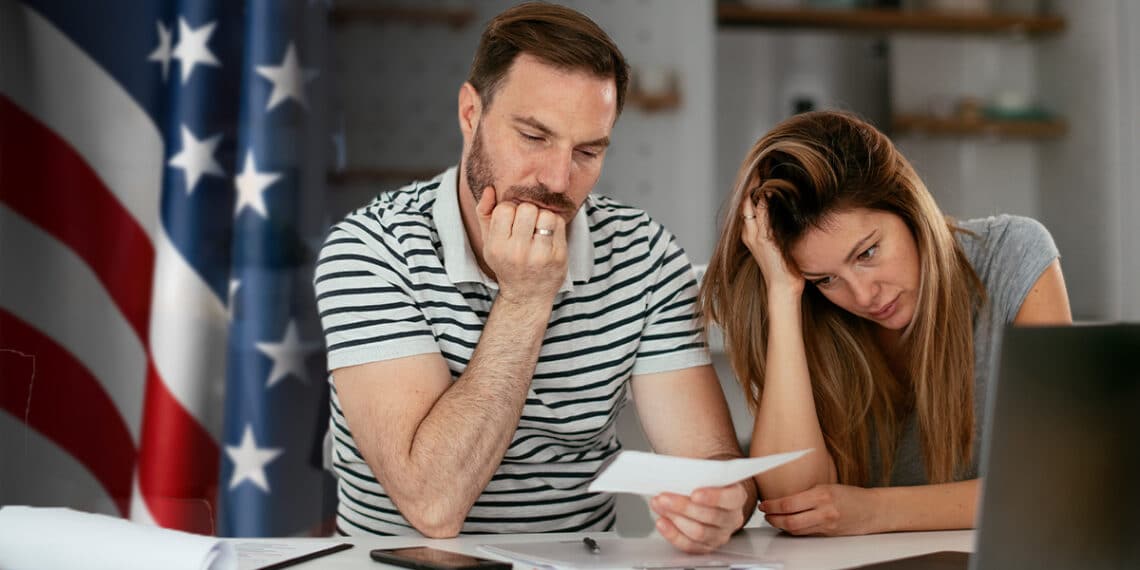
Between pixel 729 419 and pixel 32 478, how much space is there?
1.12 metres

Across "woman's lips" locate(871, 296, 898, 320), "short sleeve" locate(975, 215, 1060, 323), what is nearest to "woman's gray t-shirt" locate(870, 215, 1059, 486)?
"short sleeve" locate(975, 215, 1060, 323)

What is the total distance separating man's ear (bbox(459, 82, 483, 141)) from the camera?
4.51 feet

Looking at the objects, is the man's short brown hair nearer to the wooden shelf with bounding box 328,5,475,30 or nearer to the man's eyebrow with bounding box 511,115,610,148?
the man's eyebrow with bounding box 511,115,610,148

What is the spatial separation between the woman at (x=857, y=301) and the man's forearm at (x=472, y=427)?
0.29m

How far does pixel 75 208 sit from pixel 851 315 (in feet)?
4.29

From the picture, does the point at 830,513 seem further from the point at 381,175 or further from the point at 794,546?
the point at 381,175

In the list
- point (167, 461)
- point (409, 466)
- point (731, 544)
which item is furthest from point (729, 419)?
point (167, 461)

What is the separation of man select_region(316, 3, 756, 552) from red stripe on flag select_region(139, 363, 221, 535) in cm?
59

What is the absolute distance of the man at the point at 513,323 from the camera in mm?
1214

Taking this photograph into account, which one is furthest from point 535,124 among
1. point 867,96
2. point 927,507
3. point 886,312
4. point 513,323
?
point 867,96

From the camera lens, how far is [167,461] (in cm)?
190

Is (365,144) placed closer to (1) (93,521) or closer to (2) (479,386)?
(2) (479,386)

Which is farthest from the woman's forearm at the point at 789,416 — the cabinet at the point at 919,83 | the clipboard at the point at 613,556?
the cabinet at the point at 919,83

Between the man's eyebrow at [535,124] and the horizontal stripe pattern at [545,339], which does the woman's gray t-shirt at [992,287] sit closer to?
the horizontal stripe pattern at [545,339]
